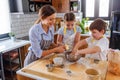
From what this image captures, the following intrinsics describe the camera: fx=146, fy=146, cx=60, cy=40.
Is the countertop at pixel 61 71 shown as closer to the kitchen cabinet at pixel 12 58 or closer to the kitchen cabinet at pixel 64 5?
the kitchen cabinet at pixel 12 58

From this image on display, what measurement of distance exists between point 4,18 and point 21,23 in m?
0.34

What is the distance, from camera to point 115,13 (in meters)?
1.01

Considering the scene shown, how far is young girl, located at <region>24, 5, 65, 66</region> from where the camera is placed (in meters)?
1.43

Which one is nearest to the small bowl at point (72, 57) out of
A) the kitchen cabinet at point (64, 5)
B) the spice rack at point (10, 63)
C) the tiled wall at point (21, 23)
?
the spice rack at point (10, 63)

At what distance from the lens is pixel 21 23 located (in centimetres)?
298

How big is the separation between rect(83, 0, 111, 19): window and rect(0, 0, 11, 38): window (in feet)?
8.31

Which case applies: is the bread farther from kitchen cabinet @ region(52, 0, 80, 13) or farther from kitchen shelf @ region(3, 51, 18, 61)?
kitchen cabinet @ region(52, 0, 80, 13)

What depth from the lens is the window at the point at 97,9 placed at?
14.3 feet

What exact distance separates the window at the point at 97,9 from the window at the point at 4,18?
253 cm

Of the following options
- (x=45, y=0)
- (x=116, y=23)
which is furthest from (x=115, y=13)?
(x=45, y=0)

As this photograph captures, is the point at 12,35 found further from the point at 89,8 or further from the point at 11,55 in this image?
the point at 89,8

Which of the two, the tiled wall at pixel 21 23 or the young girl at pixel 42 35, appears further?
the tiled wall at pixel 21 23

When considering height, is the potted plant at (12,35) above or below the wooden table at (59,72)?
above

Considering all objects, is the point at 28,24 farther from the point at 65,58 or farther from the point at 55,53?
the point at 65,58
